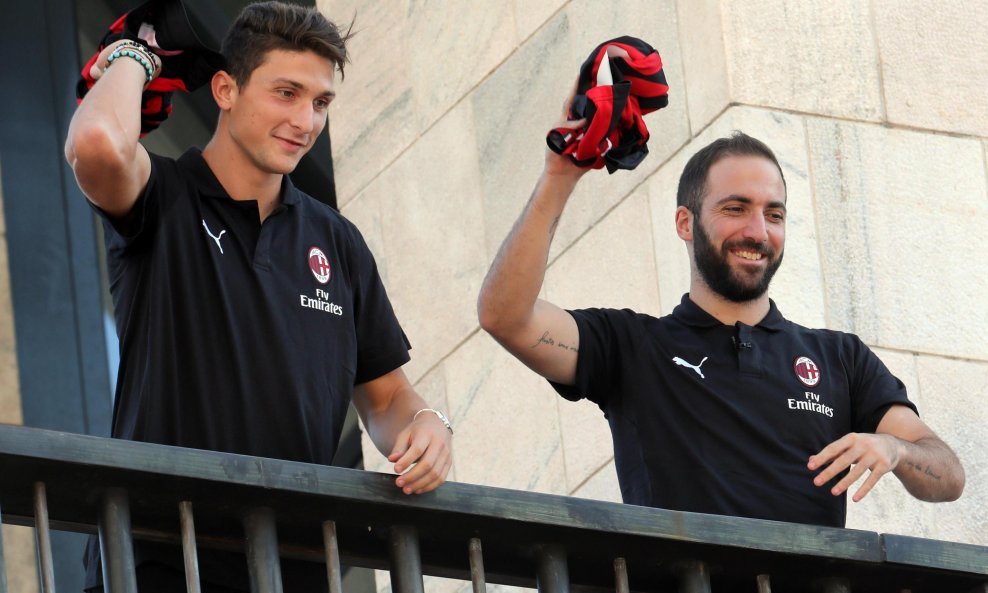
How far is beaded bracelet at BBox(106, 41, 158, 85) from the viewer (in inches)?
190

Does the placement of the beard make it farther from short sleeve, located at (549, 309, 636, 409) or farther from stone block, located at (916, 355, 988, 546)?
stone block, located at (916, 355, 988, 546)

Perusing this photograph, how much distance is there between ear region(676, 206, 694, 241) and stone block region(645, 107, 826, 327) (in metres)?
1.07

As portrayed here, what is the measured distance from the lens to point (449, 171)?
841cm

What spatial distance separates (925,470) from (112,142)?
236 cm

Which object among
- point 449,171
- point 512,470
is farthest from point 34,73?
point 512,470

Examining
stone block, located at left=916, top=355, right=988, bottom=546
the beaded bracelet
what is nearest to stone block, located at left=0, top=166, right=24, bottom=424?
stone block, located at left=916, top=355, right=988, bottom=546

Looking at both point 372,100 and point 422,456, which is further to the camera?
point 372,100

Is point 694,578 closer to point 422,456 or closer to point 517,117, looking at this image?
point 422,456

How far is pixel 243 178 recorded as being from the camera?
5012mm

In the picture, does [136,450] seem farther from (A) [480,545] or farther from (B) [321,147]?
(B) [321,147]

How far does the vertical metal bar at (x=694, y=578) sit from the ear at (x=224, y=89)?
166 cm

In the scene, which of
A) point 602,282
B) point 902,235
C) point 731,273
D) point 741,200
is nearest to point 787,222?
point 902,235

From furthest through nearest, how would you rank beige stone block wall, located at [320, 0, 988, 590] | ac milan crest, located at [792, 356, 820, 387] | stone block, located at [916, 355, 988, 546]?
1. beige stone block wall, located at [320, 0, 988, 590]
2. stone block, located at [916, 355, 988, 546]
3. ac milan crest, located at [792, 356, 820, 387]

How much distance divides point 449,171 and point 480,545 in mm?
4294
